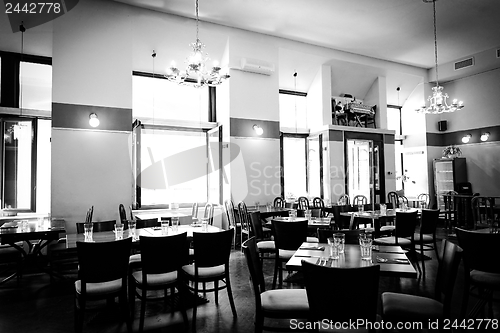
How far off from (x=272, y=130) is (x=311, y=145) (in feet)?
5.97

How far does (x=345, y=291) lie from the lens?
6.03 ft

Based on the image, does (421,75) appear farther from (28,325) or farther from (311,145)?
(28,325)

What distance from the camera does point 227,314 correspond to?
3457mm

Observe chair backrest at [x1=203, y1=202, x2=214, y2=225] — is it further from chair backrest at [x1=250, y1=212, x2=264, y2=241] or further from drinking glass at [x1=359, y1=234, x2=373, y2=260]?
drinking glass at [x1=359, y1=234, x2=373, y2=260]

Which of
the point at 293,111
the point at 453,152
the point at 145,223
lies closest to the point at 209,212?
the point at 145,223

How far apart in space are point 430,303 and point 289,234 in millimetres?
1976

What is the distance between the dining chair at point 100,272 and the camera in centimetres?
283

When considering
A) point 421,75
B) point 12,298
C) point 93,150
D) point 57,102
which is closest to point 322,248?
point 12,298

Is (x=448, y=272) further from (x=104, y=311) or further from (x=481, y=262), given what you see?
(x=104, y=311)

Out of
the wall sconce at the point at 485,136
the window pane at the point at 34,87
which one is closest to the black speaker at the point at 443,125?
the wall sconce at the point at 485,136

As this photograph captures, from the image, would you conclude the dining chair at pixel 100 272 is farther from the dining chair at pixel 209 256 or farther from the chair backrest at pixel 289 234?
the chair backrest at pixel 289 234

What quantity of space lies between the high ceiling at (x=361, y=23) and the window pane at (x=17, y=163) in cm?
327

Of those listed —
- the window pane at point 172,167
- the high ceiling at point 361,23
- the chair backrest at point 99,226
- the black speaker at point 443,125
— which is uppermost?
the high ceiling at point 361,23

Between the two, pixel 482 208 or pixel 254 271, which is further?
pixel 482 208
